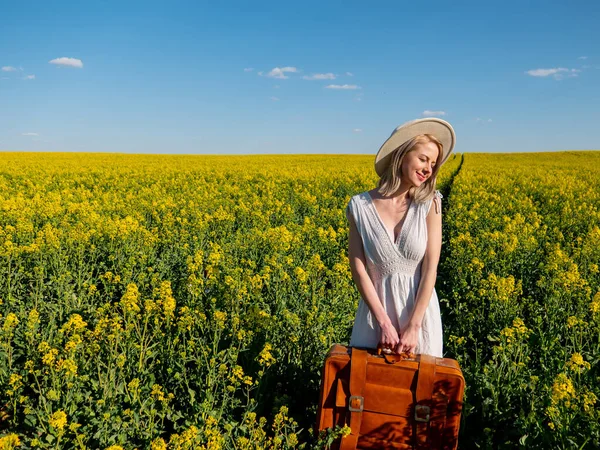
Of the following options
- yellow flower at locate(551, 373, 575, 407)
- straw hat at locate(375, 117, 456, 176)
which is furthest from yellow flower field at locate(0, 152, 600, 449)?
straw hat at locate(375, 117, 456, 176)

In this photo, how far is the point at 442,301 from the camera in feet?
21.1

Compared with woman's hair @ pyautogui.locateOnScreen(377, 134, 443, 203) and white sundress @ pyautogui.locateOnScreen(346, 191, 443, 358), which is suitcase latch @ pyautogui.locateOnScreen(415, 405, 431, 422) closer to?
white sundress @ pyautogui.locateOnScreen(346, 191, 443, 358)

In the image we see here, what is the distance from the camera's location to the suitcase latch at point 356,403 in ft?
8.68

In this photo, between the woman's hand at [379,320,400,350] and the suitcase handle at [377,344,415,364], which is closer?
the suitcase handle at [377,344,415,364]

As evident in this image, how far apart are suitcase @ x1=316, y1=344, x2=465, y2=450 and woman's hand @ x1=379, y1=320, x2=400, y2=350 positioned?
8 centimetres

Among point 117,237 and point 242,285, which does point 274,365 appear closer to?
point 242,285

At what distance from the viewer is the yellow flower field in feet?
10.3

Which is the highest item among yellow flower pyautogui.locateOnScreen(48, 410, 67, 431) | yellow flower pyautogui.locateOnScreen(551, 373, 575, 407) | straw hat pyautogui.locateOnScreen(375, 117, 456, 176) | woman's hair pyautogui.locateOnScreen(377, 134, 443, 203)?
straw hat pyautogui.locateOnScreen(375, 117, 456, 176)

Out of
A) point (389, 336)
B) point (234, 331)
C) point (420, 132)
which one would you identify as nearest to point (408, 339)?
point (389, 336)

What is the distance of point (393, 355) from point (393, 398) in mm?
225

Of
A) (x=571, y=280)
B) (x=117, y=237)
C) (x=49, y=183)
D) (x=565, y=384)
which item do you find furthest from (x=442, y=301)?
(x=49, y=183)

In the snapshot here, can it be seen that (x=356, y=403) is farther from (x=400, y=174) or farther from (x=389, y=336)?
(x=400, y=174)

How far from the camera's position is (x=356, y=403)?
265 cm

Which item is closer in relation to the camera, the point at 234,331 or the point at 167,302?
the point at 167,302
